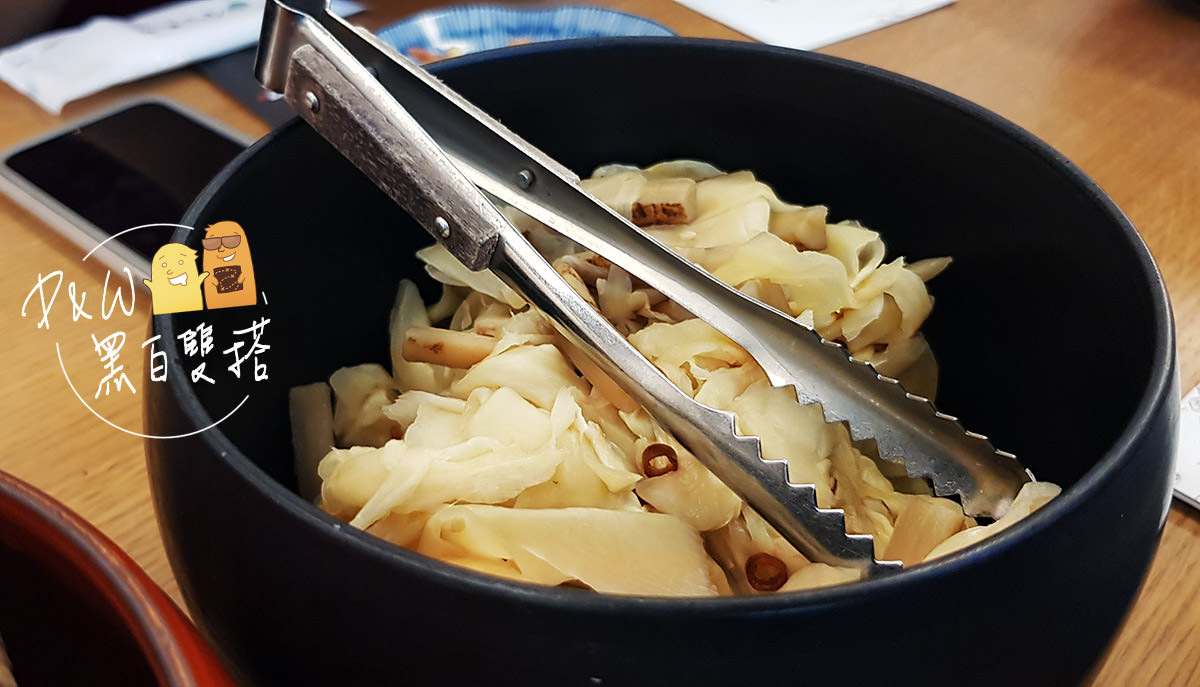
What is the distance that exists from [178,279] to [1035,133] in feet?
2.91

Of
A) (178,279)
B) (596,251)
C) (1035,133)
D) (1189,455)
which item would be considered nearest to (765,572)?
(596,251)

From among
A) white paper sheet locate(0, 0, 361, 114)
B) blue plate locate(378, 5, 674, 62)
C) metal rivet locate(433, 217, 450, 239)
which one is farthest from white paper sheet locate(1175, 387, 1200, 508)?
white paper sheet locate(0, 0, 361, 114)

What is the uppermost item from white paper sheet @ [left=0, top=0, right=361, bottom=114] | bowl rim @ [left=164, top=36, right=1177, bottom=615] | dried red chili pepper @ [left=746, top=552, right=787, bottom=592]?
white paper sheet @ [left=0, top=0, right=361, bottom=114]

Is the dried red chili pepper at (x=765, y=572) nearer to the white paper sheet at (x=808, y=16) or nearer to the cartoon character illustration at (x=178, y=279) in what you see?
the cartoon character illustration at (x=178, y=279)

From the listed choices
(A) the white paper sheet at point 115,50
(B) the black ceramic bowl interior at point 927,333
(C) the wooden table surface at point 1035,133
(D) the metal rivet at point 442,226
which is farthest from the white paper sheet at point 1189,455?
(A) the white paper sheet at point 115,50

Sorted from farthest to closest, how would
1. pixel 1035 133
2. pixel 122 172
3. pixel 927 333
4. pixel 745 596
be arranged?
pixel 1035 133
pixel 122 172
pixel 927 333
pixel 745 596

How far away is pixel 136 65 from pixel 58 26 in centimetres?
46

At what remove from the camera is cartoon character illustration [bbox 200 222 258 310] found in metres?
0.43

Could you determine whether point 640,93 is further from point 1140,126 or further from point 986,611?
point 1140,126

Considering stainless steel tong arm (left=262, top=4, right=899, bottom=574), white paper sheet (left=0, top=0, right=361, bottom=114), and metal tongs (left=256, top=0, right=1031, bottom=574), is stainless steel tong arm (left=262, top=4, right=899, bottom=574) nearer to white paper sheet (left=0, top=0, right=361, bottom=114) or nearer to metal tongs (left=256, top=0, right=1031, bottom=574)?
metal tongs (left=256, top=0, right=1031, bottom=574)

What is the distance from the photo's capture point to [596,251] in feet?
1.57

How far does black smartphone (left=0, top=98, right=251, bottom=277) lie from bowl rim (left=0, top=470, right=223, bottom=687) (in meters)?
0.45

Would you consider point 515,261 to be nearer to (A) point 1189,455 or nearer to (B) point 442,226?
(B) point 442,226

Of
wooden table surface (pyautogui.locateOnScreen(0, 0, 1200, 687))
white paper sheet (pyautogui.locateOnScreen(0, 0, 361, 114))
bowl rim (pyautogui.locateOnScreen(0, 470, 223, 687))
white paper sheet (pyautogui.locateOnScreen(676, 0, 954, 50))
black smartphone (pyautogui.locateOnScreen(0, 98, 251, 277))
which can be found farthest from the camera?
white paper sheet (pyautogui.locateOnScreen(676, 0, 954, 50))
